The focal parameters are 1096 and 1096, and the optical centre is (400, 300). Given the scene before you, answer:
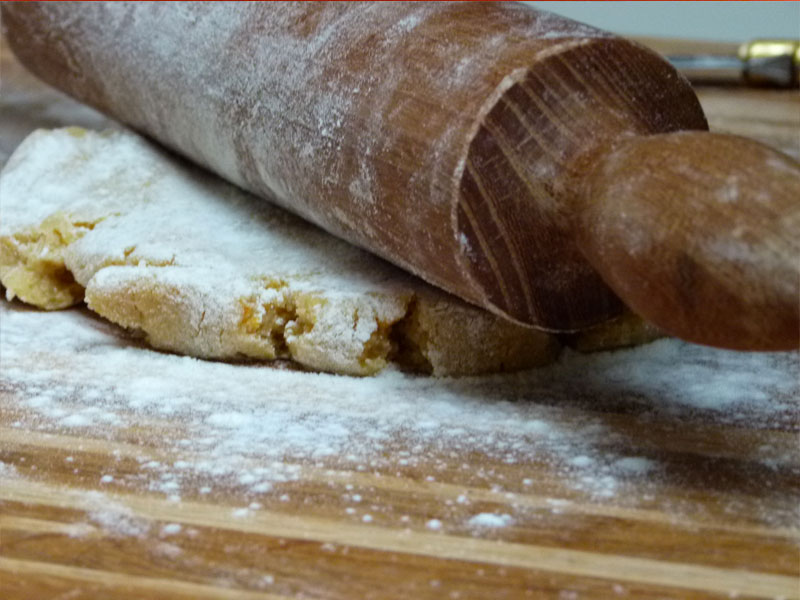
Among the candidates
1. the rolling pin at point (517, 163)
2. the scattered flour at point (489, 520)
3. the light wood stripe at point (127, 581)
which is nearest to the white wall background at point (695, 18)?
the rolling pin at point (517, 163)

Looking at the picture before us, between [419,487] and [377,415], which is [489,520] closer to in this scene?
[419,487]

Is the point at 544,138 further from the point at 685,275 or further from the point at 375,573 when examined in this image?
the point at 375,573

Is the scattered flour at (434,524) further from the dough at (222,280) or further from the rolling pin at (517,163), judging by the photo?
the dough at (222,280)

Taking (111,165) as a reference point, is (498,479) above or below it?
below

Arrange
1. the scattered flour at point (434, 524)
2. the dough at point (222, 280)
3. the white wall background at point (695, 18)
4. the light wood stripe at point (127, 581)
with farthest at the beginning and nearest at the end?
the white wall background at point (695, 18), the dough at point (222, 280), the scattered flour at point (434, 524), the light wood stripe at point (127, 581)

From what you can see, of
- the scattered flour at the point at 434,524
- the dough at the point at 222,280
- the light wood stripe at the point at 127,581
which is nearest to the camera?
the light wood stripe at the point at 127,581

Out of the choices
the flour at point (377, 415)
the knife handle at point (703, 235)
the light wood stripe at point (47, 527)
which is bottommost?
the light wood stripe at point (47, 527)

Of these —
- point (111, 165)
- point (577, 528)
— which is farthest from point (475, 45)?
point (111, 165)

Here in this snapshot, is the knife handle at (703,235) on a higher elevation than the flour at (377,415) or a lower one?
higher
